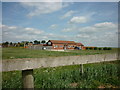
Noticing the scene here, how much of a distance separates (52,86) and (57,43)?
45.3m

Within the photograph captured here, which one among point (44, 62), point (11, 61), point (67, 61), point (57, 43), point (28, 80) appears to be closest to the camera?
point (11, 61)

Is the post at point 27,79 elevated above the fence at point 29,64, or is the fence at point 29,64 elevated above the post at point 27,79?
A: the fence at point 29,64

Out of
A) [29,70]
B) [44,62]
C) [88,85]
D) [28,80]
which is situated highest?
[44,62]

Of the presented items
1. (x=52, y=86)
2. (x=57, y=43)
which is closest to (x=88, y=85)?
(x=52, y=86)

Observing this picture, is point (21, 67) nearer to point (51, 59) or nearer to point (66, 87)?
point (51, 59)

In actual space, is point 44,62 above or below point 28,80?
above

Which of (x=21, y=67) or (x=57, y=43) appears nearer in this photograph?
(x=21, y=67)

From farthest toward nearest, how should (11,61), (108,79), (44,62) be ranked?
(108,79) < (44,62) < (11,61)

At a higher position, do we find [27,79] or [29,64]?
[29,64]

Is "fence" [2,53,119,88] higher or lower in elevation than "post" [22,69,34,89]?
higher

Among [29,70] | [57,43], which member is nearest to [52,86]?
[29,70]

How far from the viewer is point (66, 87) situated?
2660 millimetres

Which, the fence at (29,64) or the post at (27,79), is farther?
the post at (27,79)

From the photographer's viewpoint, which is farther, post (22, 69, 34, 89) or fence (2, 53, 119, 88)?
post (22, 69, 34, 89)
